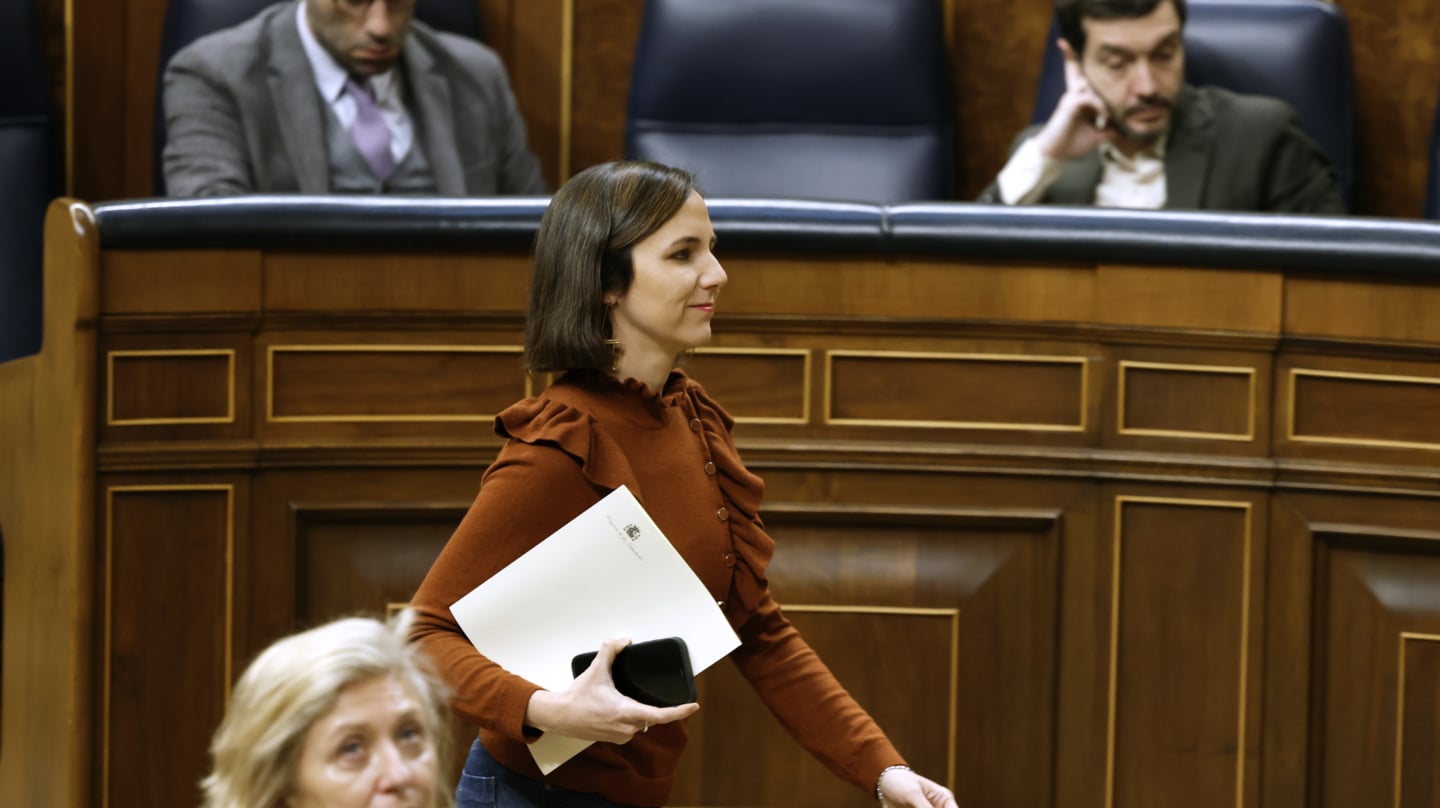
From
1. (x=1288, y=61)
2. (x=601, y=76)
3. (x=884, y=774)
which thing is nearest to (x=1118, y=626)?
(x=884, y=774)

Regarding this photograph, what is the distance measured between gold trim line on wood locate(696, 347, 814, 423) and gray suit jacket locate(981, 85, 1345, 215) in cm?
68

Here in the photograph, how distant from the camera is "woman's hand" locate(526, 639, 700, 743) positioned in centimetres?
135

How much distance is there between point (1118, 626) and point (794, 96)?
129 cm

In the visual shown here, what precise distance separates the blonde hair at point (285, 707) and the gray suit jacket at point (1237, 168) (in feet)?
6.11

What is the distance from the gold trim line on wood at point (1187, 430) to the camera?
2.24m

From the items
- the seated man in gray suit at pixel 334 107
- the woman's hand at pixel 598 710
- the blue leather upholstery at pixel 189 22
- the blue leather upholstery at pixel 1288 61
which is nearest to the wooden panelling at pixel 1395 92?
the blue leather upholstery at pixel 1288 61

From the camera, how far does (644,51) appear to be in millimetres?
3268

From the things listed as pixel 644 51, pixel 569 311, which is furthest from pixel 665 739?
pixel 644 51

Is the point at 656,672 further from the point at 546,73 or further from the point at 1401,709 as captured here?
the point at 546,73

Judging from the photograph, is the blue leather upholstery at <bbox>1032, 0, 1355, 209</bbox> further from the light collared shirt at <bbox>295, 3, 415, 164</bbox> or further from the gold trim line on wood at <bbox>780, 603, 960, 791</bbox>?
the gold trim line on wood at <bbox>780, 603, 960, 791</bbox>

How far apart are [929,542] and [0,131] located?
5.76 ft

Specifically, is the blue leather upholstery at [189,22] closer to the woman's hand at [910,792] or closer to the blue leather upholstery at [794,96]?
the blue leather upholstery at [794,96]

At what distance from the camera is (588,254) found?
4.98ft

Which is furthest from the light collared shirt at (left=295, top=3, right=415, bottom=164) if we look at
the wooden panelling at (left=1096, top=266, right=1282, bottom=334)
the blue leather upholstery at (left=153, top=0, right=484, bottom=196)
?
the wooden panelling at (left=1096, top=266, right=1282, bottom=334)
